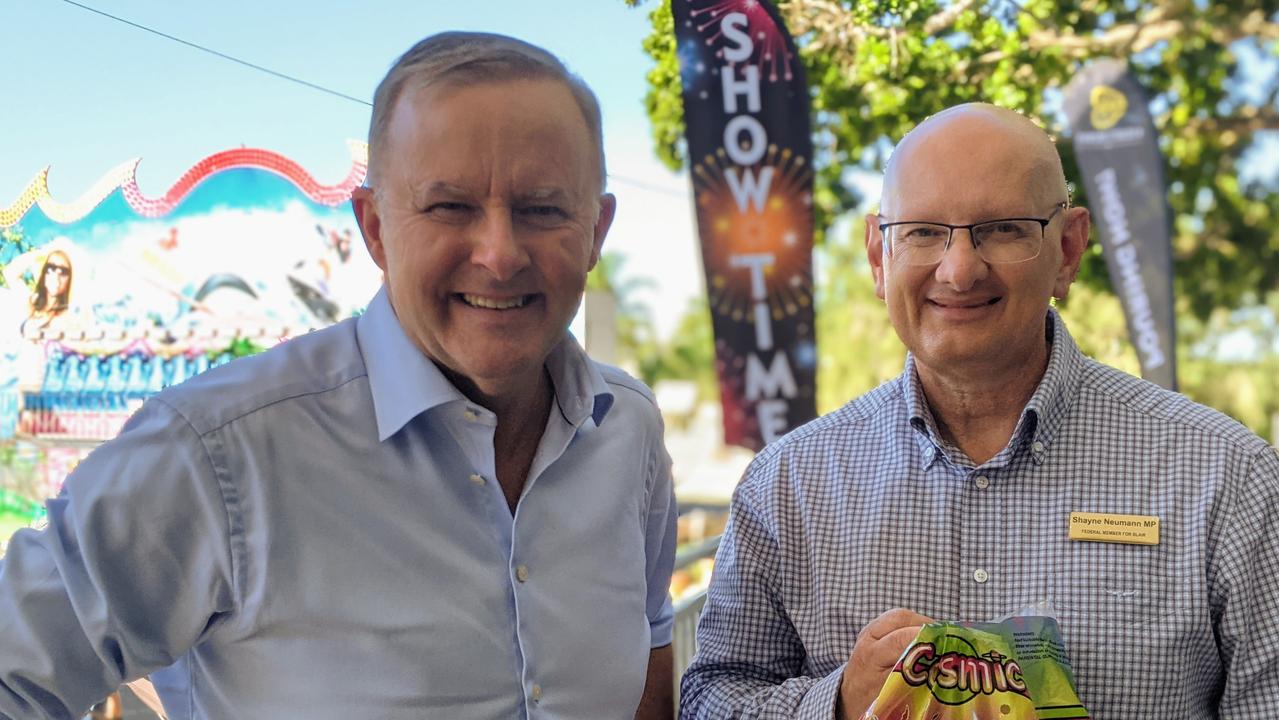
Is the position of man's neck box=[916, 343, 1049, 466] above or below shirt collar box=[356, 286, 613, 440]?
below

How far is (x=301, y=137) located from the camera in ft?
8.61

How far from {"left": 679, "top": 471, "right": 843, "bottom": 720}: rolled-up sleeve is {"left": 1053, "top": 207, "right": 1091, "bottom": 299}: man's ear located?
615 mm

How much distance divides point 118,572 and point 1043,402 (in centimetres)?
132

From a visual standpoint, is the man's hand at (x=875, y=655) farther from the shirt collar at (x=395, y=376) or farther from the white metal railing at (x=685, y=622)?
the white metal railing at (x=685, y=622)

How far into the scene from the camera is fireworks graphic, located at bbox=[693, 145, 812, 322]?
14.6ft

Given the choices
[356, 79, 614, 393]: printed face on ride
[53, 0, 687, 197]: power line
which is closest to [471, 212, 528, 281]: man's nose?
[356, 79, 614, 393]: printed face on ride

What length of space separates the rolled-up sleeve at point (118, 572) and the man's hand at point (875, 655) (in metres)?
0.82

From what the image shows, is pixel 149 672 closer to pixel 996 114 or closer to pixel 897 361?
pixel 996 114

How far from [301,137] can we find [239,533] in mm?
1512

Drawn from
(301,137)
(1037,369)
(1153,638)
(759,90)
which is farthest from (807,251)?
(1153,638)

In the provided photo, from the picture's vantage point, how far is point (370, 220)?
1.47 m

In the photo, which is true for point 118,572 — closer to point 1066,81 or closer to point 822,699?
point 822,699

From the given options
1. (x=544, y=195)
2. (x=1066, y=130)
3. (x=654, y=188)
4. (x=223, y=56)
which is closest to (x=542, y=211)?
(x=544, y=195)

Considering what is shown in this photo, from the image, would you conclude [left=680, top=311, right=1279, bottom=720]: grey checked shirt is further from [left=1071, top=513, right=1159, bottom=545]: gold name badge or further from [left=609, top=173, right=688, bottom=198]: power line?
[left=609, top=173, right=688, bottom=198]: power line
